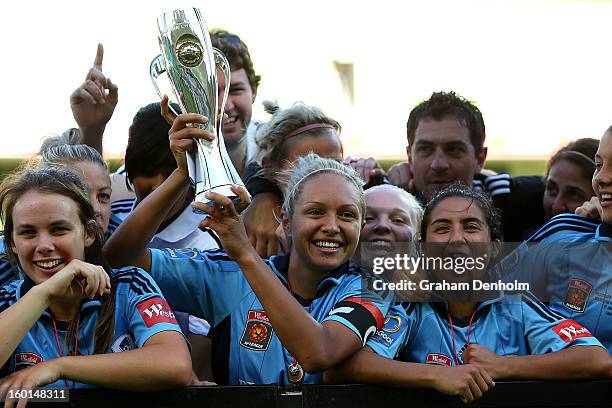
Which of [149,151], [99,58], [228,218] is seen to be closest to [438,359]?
[228,218]

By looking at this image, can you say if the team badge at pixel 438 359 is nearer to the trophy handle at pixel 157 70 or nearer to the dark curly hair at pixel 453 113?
the trophy handle at pixel 157 70

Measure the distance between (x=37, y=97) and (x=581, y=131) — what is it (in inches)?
240

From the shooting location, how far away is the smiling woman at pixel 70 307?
8.32 feet

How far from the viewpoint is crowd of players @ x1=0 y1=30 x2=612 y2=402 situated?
2635mm

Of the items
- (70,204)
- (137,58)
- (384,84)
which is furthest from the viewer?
(384,84)

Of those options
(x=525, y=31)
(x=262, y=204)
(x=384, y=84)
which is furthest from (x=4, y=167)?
(x=525, y=31)

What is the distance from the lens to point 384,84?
1302 cm

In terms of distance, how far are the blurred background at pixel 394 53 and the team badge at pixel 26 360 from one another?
7.73 meters

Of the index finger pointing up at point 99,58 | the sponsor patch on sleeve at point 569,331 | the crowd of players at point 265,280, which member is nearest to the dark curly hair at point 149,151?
the crowd of players at point 265,280

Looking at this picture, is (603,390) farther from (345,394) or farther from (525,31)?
(525,31)

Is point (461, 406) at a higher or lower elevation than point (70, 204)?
lower

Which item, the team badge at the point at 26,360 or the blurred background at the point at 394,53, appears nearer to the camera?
the team badge at the point at 26,360

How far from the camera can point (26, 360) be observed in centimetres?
271

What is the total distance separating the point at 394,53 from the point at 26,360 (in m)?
11.1
